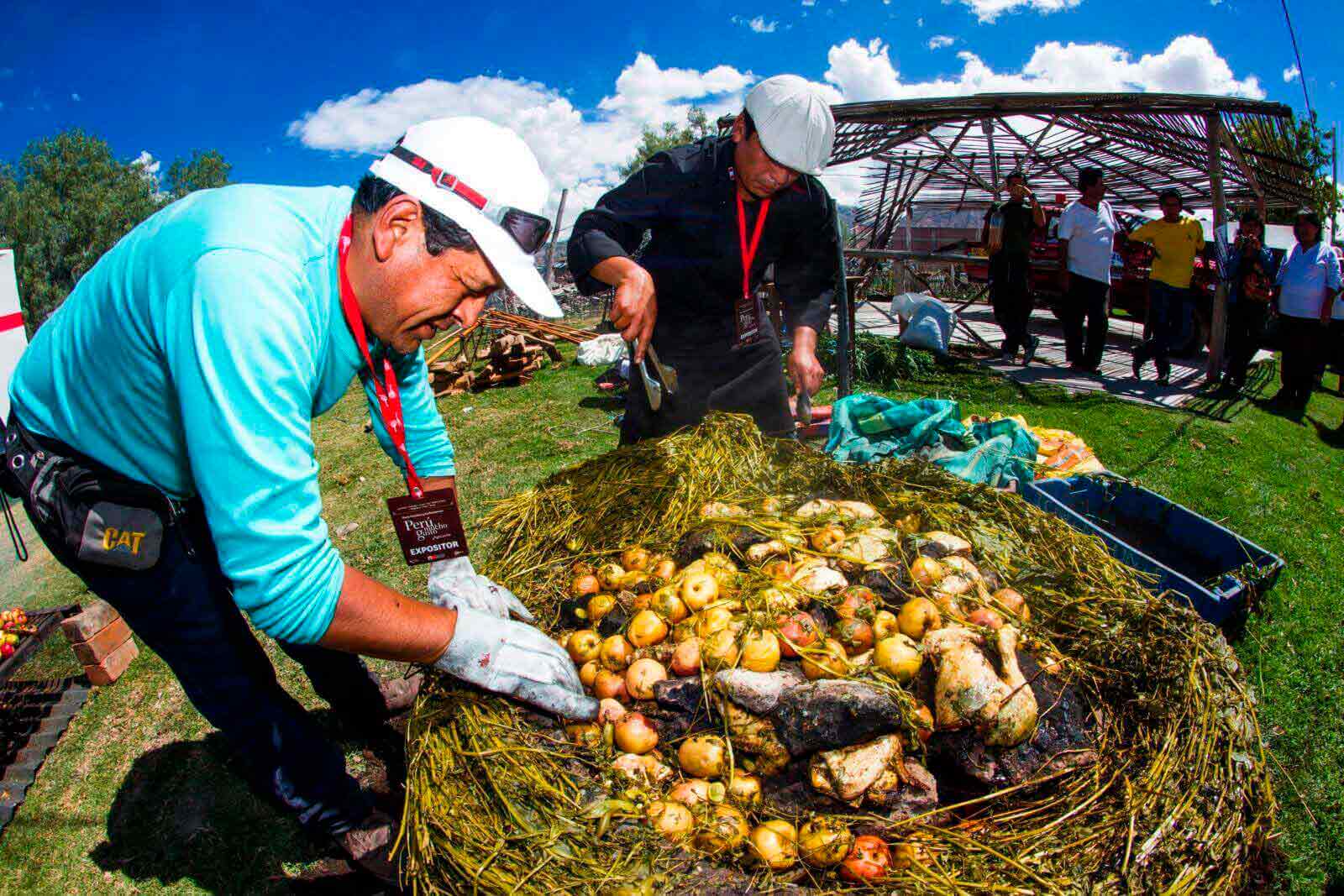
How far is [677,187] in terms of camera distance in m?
3.14

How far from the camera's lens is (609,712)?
6.50 ft

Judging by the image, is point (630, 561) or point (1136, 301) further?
point (1136, 301)

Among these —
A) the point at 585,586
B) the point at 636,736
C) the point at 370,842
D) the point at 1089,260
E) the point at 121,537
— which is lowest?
the point at 370,842

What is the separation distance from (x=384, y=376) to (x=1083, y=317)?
9413mm

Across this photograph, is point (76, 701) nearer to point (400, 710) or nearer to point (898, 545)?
point (400, 710)

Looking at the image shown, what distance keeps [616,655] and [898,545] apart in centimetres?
103

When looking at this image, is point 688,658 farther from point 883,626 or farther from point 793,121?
point 793,121

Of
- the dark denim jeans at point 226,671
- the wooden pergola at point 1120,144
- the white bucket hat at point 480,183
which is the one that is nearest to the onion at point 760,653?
the white bucket hat at point 480,183

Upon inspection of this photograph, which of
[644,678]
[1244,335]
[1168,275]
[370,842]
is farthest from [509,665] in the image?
[1168,275]

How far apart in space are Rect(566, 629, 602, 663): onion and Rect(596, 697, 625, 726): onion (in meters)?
0.19

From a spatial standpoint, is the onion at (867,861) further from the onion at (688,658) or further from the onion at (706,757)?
the onion at (688,658)

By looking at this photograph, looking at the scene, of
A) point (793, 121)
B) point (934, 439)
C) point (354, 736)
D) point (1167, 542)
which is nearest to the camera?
point (793, 121)

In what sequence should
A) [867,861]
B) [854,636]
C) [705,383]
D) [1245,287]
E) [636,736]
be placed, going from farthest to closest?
[1245,287], [705,383], [854,636], [636,736], [867,861]

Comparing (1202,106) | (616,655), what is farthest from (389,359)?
(1202,106)
